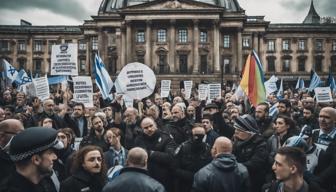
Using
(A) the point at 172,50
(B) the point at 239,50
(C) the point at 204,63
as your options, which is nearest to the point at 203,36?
(C) the point at 204,63

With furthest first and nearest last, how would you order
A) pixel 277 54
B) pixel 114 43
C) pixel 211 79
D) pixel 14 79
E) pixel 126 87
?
pixel 277 54
pixel 114 43
pixel 211 79
pixel 14 79
pixel 126 87

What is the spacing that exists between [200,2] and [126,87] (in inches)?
2003

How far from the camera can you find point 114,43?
6462 centimetres

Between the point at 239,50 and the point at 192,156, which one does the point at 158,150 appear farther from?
the point at 239,50

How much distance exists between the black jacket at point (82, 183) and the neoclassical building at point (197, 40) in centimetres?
Answer: 5192

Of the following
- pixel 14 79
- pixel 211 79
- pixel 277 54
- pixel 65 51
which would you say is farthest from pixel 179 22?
pixel 65 51

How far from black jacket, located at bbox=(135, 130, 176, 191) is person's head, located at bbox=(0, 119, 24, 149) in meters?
2.25

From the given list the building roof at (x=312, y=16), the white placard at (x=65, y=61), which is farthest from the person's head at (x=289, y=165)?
the building roof at (x=312, y=16)

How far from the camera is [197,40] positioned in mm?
61844

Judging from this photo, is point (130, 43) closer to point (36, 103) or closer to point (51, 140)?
point (36, 103)

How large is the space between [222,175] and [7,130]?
276cm

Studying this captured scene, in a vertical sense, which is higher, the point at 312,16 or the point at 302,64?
the point at 312,16

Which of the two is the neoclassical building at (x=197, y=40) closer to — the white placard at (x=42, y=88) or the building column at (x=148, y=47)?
the building column at (x=148, y=47)

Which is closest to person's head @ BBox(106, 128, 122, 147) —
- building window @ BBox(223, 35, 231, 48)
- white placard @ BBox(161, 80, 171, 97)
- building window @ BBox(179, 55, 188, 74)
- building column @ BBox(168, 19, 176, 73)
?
white placard @ BBox(161, 80, 171, 97)
